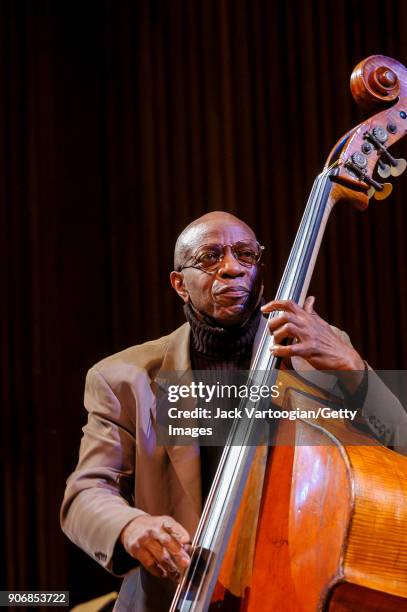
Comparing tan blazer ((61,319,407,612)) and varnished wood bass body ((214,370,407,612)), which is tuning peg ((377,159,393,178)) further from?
varnished wood bass body ((214,370,407,612))

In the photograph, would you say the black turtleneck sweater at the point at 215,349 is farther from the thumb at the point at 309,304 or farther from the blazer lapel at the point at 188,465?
the thumb at the point at 309,304

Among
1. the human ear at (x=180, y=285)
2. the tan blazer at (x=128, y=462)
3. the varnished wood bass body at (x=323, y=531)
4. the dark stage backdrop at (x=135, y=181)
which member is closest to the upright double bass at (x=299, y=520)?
the varnished wood bass body at (x=323, y=531)

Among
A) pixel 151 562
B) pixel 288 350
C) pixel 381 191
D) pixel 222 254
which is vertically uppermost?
pixel 381 191

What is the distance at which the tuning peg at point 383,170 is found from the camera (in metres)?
1.48

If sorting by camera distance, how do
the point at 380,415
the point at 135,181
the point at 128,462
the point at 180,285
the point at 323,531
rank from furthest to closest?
the point at 135,181, the point at 180,285, the point at 128,462, the point at 380,415, the point at 323,531

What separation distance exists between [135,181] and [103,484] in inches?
51.9

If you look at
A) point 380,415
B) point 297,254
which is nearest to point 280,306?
point 297,254

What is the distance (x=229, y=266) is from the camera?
1533 mm

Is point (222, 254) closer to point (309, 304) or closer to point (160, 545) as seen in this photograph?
point (309, 304)

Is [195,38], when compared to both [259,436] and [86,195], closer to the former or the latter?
[86,195]

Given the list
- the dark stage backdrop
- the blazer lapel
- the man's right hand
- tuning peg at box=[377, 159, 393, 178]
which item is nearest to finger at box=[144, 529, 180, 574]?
the man's right hand

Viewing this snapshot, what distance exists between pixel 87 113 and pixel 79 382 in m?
0.81

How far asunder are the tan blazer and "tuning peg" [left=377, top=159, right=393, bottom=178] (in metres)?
0.34

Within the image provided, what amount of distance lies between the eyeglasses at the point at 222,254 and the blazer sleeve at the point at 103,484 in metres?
0.28
